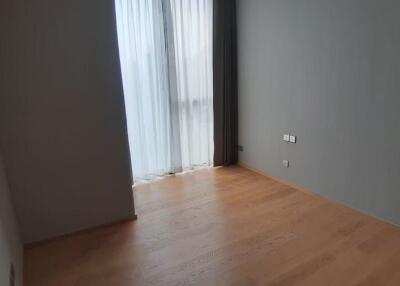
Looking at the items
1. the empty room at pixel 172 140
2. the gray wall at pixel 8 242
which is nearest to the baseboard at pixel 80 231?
the empty room at pixel 172 140

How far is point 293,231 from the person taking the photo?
98.1 inches

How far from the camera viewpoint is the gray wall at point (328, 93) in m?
2.44

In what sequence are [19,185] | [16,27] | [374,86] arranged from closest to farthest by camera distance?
1. [16,27]
2. [19,185]
3. [374,86]

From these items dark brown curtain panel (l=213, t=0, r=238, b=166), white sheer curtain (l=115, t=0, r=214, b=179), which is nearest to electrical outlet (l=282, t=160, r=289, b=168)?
dark brown curtain panel (l=213, t=0, r=238, b=166)

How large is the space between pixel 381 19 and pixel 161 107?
2.34 meters

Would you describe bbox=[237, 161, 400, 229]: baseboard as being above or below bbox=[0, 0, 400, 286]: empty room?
below

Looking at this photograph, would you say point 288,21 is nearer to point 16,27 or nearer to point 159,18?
point 159,18

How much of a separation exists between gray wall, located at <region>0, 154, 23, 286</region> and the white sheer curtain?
62.8 inches

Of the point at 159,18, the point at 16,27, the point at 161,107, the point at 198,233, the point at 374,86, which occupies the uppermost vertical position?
the point at 159,18

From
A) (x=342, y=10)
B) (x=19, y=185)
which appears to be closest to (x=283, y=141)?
(x=342, y=10)

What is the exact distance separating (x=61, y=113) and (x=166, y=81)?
1.53m

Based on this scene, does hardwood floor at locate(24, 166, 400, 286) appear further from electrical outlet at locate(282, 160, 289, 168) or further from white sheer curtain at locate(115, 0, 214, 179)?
white sheer curtain at locate(115, 0, 214, 179)

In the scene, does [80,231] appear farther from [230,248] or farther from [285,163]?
[285,163]

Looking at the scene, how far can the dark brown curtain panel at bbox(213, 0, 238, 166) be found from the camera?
3717 mm
